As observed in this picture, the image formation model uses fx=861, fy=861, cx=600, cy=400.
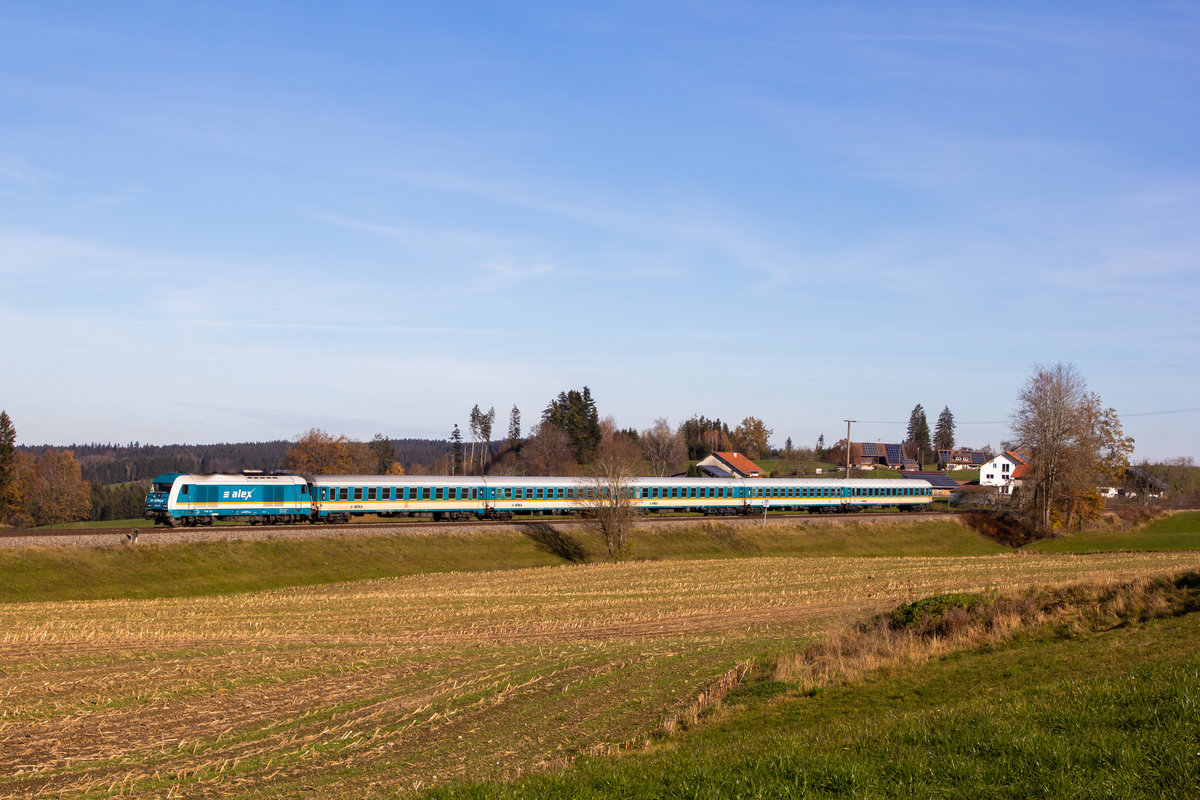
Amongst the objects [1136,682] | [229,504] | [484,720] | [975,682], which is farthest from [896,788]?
[229,504]

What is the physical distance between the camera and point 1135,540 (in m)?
64.7

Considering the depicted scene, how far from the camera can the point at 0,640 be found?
2528cm

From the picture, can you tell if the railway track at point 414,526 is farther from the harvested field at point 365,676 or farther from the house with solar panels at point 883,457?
the house with solar panels at point 883,457

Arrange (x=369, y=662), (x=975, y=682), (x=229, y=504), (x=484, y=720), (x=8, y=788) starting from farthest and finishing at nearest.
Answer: (x=229, y=504)
(x=369, y=662)
(x=484, y=720)
(x=975, y=682)
(x=8, y=788)

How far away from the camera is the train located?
50.8 m

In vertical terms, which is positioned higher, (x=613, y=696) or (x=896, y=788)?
(x=896, y=788)

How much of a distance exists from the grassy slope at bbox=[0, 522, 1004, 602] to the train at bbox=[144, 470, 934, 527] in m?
5.87

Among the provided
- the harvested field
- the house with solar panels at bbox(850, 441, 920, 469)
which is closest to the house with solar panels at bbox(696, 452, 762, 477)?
the house with solar panels at bbox(850, 441, 920, 469)

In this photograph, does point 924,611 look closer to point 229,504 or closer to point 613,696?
point 613,696

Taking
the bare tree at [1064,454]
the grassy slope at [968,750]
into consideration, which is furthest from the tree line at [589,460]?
the grassy slope at [968,750]

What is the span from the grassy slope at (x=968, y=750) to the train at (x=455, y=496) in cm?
4392

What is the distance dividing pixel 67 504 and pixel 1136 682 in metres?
143

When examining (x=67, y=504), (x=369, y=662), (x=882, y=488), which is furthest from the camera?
(x=67, y=504)

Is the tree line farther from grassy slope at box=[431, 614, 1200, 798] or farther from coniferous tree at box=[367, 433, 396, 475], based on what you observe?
grassy slope at box=[431, 614, 1200, 798]
